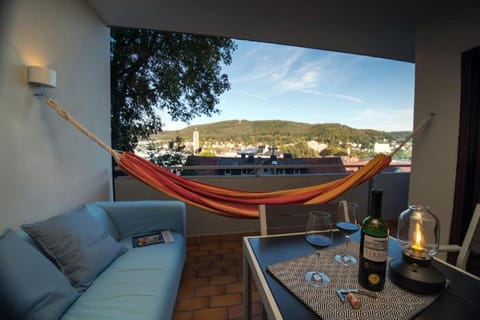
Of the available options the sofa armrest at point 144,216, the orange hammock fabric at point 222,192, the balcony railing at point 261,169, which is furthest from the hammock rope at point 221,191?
the balcony railing at point 261,169

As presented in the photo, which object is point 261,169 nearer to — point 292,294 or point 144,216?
point 144,216

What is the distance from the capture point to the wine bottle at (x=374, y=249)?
0.59 meters

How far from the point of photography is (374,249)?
0.59 metres

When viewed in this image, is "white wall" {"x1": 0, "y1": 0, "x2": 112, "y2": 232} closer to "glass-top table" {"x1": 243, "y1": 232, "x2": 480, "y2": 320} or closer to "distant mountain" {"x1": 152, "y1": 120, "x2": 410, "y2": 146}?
"distant mountain" {"x1": 152, "y1": 120, "x2": 410, "y2": 146}

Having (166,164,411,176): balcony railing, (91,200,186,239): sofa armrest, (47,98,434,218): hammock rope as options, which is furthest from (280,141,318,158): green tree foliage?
(91,200,186,239): sofa armrest

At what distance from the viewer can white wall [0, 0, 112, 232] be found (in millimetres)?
1061

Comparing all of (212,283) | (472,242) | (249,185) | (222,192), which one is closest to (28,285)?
(212,283)

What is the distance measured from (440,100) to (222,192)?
185 centimetres

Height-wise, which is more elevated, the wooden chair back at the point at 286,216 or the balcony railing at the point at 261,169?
the balcony railing at the point at 261,169

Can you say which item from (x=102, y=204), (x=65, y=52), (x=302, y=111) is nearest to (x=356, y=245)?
(x=102, y=204)

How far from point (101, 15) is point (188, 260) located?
2.18m

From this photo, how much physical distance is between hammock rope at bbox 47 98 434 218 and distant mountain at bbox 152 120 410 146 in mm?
921

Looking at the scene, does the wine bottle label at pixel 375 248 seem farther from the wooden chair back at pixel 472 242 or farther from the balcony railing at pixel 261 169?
the balcony railing at pixel 261 169

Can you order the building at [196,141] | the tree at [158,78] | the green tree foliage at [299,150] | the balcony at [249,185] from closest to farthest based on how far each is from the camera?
the balcony at [249,185], the tree at [158,78], the building at [196,141], the green tree foliage at [299,150]
